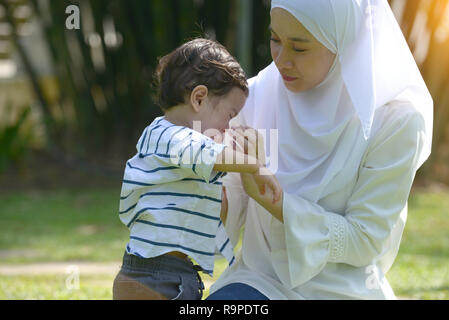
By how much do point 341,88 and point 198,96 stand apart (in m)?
0.57

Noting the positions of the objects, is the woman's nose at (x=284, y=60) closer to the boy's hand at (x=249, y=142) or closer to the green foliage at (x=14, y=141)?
the boy's hand at (x=249, y=142)

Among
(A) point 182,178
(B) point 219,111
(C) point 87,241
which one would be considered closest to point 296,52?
(B) point 219,111

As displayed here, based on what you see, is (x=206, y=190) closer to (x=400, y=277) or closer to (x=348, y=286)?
(x=348, y=286)

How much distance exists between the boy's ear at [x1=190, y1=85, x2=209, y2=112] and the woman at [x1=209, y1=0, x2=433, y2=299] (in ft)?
1.16

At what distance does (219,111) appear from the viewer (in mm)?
2432

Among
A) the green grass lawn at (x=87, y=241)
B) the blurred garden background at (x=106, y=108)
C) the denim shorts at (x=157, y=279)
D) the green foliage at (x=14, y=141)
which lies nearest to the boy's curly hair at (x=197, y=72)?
the denim shorts at (x=157, y=279)

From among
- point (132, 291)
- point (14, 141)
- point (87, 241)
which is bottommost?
point (87, 241)

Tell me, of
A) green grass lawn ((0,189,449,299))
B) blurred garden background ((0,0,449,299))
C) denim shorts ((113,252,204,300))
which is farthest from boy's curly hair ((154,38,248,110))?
blurred garden background ((0,0,449,299))

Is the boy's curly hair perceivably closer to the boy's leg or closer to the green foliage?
the boy's leg

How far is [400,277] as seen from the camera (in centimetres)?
450

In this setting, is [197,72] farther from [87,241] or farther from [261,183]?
[87,241]

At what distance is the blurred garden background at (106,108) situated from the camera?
630 cm

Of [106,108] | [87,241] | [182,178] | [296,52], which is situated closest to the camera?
[182,178]
